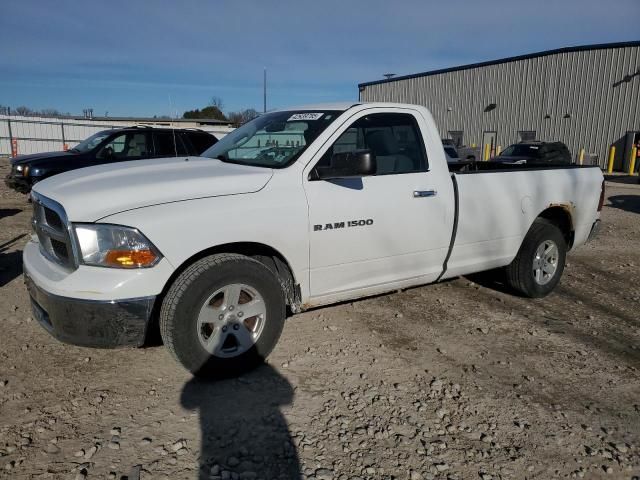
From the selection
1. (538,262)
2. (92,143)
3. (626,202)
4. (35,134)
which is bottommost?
(626,202)

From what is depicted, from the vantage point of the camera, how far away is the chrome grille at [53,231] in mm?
3020

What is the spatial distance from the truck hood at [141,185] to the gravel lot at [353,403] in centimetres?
123

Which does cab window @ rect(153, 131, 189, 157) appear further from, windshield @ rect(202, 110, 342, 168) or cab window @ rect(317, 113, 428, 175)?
cab window @ rect(317, 113, 428, 175)

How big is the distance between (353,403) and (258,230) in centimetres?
128

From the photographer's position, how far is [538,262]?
520 cm

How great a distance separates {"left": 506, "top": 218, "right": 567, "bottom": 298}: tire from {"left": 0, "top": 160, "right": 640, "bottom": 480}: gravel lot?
42 cm

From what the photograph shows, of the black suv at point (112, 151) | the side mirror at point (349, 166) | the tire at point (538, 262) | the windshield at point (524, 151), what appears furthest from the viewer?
the windshield at point (524, 151)

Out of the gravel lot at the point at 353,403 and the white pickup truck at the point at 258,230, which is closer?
the gravel lot at the point at 353,403

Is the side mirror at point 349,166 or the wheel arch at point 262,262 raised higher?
the side mirror at point 349,166

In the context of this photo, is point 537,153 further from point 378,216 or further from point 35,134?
point 35,134

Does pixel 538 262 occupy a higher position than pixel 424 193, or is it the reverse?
pixel 424 193

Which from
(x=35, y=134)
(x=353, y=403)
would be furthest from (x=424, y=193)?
(x=35, y=134)

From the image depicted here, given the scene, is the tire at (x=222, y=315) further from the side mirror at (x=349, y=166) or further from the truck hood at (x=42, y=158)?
the truck hood at (x=42, y=158)

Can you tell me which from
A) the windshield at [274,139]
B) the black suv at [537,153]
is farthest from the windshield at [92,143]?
the black suv at [537,153]
